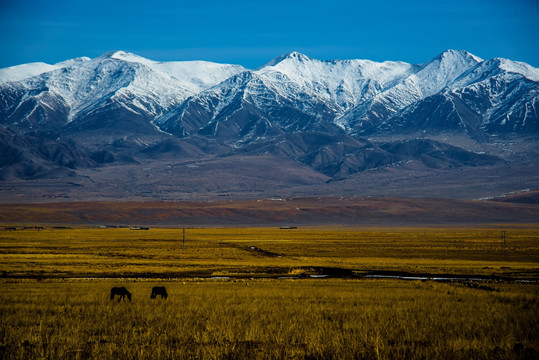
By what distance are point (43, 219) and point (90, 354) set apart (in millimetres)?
177043

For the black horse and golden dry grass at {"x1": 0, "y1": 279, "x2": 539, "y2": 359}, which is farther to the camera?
the black horse

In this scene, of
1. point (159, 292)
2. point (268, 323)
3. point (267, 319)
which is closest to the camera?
point (268, 323)

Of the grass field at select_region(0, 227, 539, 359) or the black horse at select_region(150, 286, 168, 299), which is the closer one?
the grass field at select_region(0, 227, 539, 359)

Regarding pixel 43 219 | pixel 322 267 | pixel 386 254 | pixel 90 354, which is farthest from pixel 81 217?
pixel 90 354

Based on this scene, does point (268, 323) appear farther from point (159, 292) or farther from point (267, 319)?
point (159, 292)

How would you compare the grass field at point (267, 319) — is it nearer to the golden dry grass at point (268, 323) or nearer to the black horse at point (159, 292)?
the golden dry grass at point (268, 323)

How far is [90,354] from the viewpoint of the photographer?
675 inches

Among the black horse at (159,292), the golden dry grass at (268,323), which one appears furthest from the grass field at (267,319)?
the black horse at (159,292)

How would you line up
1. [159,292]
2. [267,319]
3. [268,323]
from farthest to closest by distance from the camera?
1. [159,292]
2. [267,319]
3. [268,323]

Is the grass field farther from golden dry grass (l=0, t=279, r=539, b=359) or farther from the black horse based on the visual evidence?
the black horse

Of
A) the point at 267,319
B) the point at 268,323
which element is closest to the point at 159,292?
the point at 267,319

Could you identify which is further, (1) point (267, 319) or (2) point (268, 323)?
(1) point (267, 319)

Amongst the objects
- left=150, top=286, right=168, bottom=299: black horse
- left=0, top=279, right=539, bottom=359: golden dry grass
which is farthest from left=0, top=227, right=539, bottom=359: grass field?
left=150, top=286, right=168, bottom=299: black horse

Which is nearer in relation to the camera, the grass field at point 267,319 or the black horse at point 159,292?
the grass field at point 267,319
